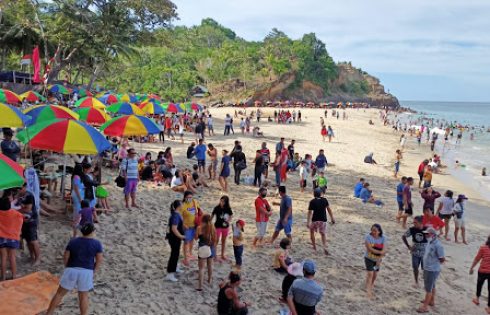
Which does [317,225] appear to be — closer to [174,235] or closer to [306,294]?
[174,235]

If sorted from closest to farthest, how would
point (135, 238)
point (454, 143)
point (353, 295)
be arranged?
point (353, 295), point (135, 238), point (454, 143)

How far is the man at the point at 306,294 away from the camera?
5090mm

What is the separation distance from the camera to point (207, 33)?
325 feet

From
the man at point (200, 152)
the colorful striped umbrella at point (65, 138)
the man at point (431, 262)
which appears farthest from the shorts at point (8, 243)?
the man at point (200, 152)

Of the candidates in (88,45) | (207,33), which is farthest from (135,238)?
(207,33)

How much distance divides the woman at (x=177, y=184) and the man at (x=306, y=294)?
7.21 meters

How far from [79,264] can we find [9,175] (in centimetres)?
136

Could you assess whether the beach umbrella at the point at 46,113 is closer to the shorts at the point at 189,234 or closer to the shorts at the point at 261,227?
the shorts at the point at 189,234

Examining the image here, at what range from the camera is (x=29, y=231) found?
6355mm

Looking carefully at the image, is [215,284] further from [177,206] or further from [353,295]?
[353,295]

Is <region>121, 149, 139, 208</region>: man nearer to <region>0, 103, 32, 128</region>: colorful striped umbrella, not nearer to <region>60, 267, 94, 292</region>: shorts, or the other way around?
<region>0, 103, 32, 128</region>: colorful striped umbrella

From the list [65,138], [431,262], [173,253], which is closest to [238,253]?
[173,253]

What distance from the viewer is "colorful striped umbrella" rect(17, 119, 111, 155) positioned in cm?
701

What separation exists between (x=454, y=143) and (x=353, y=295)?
40001mm
